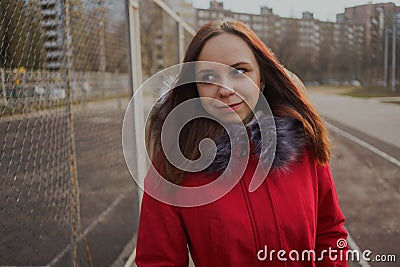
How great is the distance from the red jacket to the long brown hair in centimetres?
11

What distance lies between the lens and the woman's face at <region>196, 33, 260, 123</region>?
1.17 metres

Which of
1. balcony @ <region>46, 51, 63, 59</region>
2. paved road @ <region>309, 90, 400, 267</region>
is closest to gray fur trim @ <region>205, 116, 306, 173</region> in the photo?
paved road @ <region>309, 90, 400, 267</region>

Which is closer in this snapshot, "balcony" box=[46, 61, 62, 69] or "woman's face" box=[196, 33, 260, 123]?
"woman's face" box=[196, 33, 260, 123]

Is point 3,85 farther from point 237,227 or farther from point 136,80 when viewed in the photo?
point 237,227

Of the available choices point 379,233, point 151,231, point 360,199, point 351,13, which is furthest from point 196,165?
point 360,199

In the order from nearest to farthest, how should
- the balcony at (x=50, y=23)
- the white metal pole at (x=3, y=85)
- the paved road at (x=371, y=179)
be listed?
1. the white metal pole at (x=3, y=85)
2. the balcony at (x=50, y=23)
3. the paved road at (x=371, y=179)

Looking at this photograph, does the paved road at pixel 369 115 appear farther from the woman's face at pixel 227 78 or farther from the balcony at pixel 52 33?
the woman's face at pixel 227 78

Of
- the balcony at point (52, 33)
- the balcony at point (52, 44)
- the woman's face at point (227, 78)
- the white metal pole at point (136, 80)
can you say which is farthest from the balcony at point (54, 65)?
the woman's face at point (227, 78)

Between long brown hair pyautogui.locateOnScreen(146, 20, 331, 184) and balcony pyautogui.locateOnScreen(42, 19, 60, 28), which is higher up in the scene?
balcony pyautogui.locateOnScreen(42, 19, 60, 28)

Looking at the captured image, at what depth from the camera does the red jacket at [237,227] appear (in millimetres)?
1170

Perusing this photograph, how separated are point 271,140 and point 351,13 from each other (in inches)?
89.9

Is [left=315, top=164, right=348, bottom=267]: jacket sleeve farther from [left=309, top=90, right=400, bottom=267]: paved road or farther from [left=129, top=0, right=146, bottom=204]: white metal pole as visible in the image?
[left=129, top=0, right=146, bottom=204]: white metal pole

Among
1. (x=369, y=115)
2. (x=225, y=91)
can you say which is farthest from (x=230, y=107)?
(x=369, y=115)

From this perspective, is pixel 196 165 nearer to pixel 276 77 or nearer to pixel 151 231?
pixel 151 231
